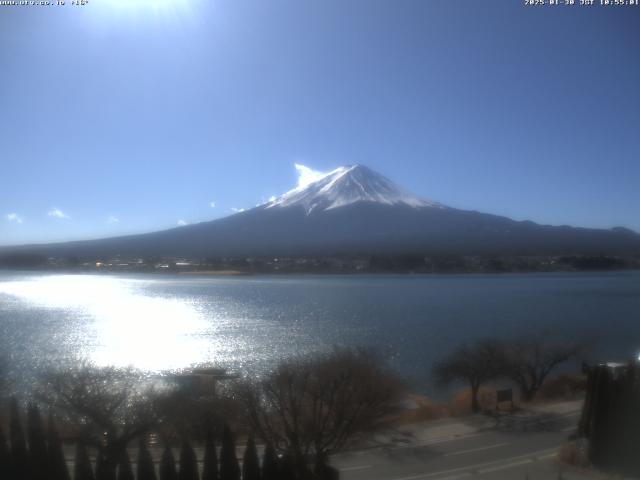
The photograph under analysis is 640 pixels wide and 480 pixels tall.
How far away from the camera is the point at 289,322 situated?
63.8ft

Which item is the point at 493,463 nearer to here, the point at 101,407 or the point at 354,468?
the point at 354,468

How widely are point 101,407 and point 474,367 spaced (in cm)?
629

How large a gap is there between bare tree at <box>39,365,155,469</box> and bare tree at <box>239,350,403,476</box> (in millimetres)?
1045

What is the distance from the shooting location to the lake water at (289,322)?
12.7 m

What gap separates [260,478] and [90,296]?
1164 inches

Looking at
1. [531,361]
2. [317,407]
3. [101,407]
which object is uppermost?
[101,407]

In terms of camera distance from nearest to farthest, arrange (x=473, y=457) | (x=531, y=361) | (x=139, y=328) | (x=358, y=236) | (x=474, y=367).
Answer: (x=473, y=457) < (x=474, y=367) < (x=531, y=361) < (x=139, y=328) < (x=358, y=236)

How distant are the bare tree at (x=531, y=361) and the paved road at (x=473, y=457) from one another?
123 inches

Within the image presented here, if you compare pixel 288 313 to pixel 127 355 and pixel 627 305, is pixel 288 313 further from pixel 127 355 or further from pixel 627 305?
pixel 627 305

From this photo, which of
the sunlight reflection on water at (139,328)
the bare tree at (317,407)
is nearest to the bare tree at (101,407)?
the bare tree at (317,407)

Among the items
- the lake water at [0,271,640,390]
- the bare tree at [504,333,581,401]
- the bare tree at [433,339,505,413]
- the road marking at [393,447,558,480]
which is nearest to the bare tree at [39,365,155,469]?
the road marking at [393,447,558,480]

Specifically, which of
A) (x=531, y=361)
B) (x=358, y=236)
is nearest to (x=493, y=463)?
(x=531, y=361)

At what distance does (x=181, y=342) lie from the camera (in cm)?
1573

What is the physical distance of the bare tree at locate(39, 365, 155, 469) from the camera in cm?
496
